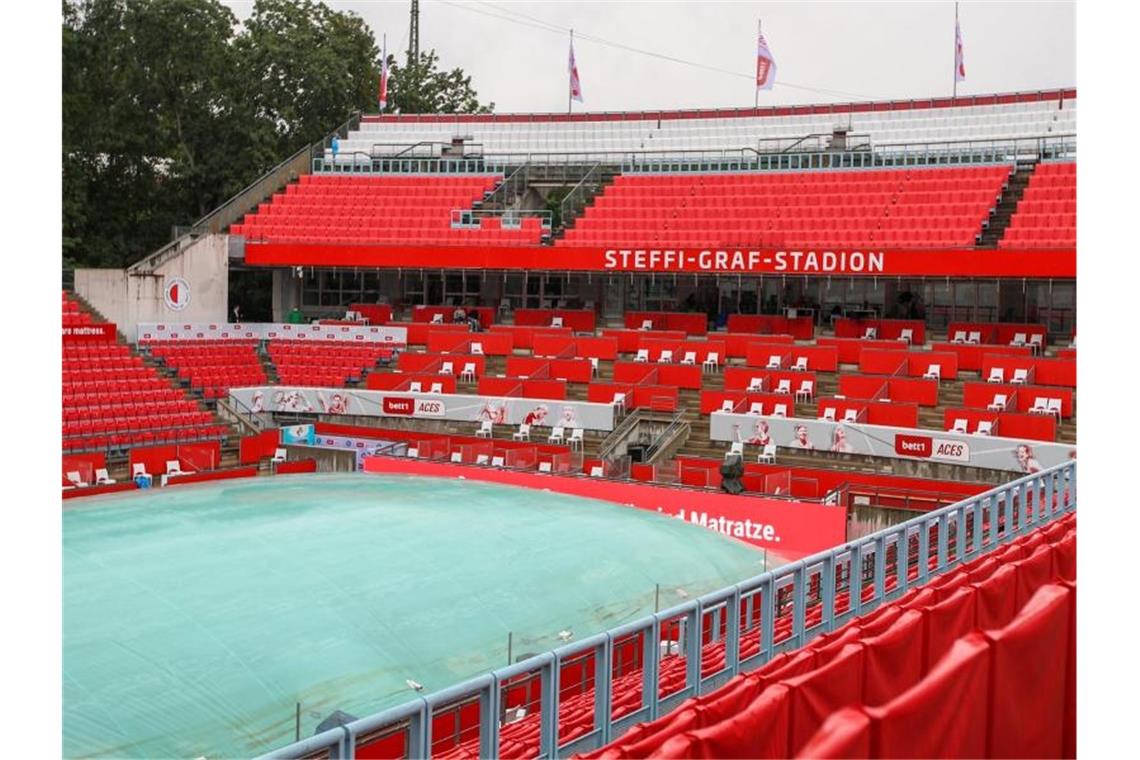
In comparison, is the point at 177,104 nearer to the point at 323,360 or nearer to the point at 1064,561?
the point at 323,360

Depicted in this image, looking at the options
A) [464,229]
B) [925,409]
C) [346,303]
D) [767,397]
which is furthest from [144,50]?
[925,409]

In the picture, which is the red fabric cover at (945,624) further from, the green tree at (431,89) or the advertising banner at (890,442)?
the green tree at (431,89)

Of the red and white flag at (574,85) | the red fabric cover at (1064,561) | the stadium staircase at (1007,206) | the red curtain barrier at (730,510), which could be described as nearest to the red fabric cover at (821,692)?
the red fabric cover at (1064,561)

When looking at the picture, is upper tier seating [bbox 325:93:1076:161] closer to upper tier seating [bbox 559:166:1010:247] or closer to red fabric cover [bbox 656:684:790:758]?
upper tier seating [bbox 559:166:1010:247]

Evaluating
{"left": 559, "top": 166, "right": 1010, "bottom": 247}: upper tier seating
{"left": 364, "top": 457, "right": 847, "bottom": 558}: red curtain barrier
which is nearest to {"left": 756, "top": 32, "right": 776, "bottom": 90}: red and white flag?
{"left": 559, "top": 166, "right": 1010, "bottom": 247}: upper tier seating

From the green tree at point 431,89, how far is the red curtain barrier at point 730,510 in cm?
3849

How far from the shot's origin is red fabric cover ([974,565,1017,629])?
680 cm

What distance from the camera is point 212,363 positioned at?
33156 mm

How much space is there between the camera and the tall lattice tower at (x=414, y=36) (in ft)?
208

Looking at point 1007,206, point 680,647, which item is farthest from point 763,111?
point 680,647

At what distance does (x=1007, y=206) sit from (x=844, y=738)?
3424cm

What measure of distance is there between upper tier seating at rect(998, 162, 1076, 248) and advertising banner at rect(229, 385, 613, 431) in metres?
12.7
